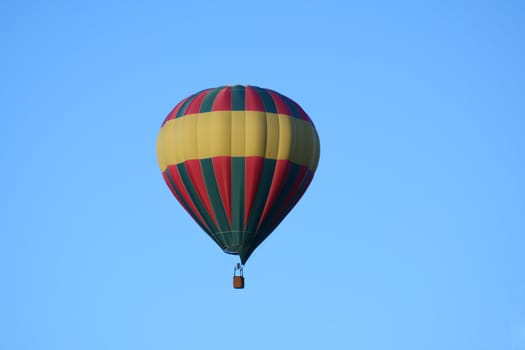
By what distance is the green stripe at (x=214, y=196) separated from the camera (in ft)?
172

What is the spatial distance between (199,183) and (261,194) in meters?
1.89

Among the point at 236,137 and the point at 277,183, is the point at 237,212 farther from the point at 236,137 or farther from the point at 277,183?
the point at 236,137

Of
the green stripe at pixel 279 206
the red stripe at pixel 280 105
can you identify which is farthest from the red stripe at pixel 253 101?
the green stripe at pixel 279 206

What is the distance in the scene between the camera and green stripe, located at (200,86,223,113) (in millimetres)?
53094

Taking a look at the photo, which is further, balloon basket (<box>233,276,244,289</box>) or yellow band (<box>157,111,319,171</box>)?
yellow band (<box>157,111,319,171</box>)

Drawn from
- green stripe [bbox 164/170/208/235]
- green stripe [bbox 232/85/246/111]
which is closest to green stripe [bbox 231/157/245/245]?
green stripe [bbox 164/170/208/235]

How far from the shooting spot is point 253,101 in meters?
53.3

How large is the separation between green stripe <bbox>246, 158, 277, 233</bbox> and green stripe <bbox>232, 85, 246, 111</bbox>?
182cm

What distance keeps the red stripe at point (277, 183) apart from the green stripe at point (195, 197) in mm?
1473

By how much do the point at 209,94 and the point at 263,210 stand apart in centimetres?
410

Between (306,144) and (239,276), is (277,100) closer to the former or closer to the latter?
(306,144)

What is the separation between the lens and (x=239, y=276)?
172 ft

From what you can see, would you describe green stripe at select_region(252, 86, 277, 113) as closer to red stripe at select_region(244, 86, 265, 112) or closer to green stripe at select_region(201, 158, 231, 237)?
red stripe at select_region(244, 86, 265, 112)

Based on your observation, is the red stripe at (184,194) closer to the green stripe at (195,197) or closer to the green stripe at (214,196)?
the green stripe at (195,197)
